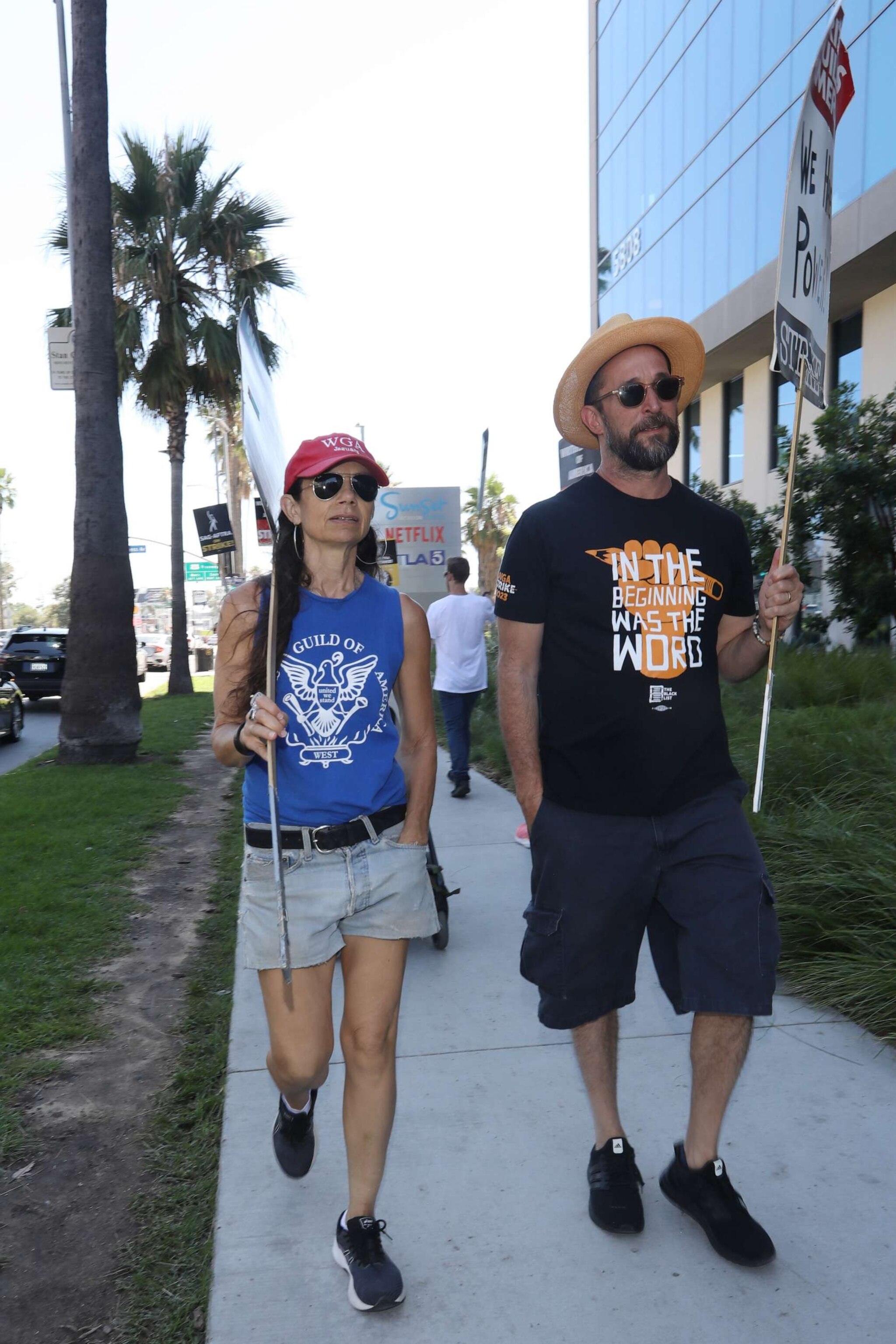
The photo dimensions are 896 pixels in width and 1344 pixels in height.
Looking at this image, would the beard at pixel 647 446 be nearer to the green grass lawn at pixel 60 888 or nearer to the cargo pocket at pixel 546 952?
the cargo pocket at pixel 546 952

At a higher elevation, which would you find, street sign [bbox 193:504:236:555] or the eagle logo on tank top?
street sign [bbox 193:504:236:555]

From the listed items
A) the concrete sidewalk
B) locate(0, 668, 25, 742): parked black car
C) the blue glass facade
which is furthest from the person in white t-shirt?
locate(0, 668, 25, 742): parked black car

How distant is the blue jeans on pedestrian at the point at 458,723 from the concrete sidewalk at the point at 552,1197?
4675 mm

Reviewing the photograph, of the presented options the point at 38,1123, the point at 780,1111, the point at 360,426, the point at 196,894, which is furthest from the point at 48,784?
the point at 360,426

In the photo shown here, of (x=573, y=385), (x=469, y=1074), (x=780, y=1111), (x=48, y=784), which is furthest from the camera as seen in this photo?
(x=48, y=784)

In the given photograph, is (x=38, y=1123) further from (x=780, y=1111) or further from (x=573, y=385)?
(x=573, y=385)

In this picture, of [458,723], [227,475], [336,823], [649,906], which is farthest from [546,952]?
[227,475]

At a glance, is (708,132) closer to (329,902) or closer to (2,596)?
(329,902)

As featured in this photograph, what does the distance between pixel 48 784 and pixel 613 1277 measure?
354 inches

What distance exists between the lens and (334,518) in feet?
9.41

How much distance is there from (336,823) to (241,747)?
0.95 ft

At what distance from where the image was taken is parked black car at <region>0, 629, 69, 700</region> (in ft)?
76.2

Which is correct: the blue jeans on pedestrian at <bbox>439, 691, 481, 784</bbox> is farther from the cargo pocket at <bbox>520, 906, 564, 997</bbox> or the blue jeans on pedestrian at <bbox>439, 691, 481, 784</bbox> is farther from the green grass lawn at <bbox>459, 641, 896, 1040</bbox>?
Answer: the cargo pocket at <bbox>520, 906, 564, 997</bbox>

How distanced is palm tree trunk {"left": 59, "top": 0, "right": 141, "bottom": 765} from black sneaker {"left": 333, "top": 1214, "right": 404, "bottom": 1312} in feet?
31.0
